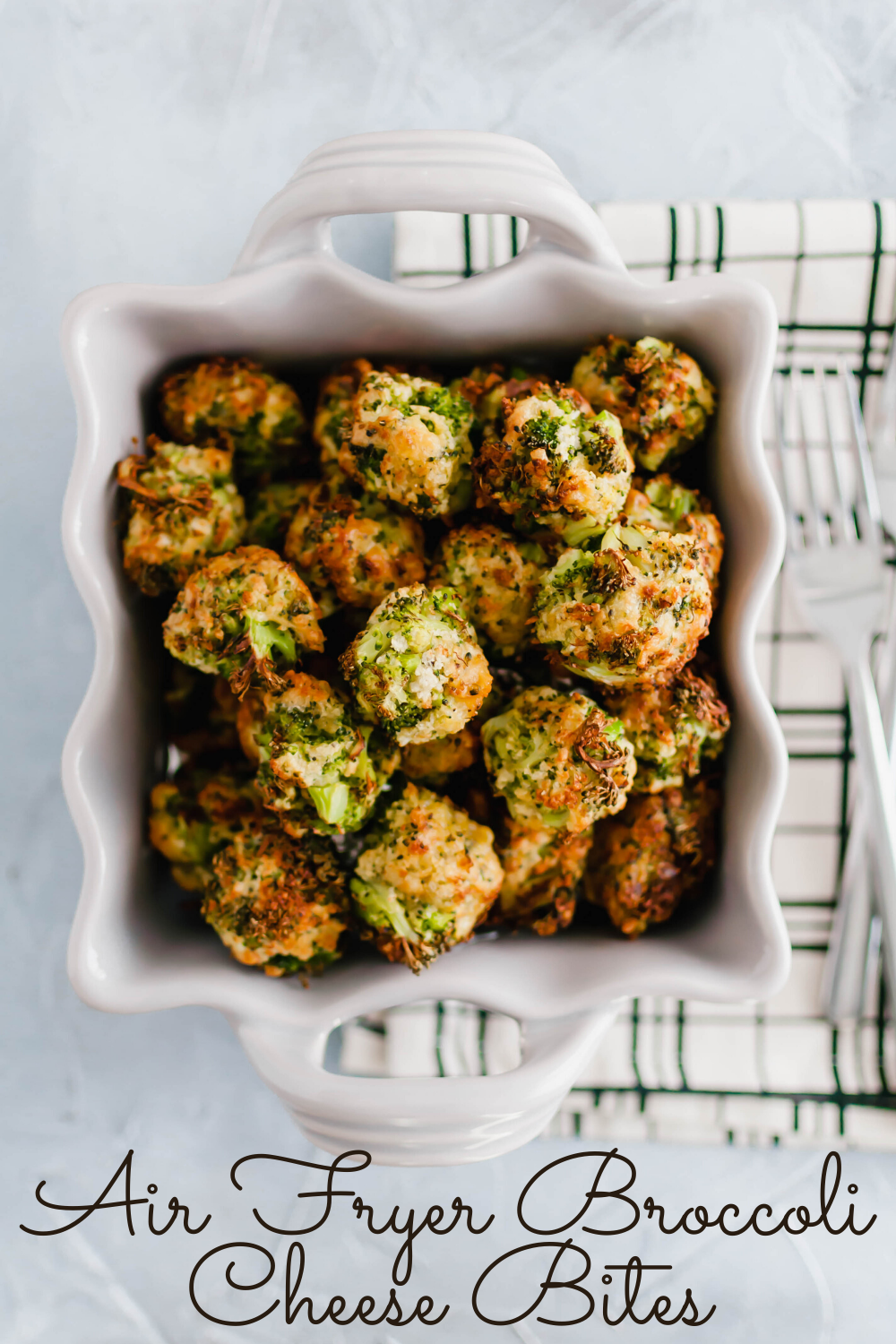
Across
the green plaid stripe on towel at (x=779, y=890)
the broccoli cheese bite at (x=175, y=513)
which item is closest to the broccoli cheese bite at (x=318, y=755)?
the broccoli cheese bite at (x=175, y=513)

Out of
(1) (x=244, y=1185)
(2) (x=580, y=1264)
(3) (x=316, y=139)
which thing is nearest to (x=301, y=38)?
(3) (x=316, y=139)

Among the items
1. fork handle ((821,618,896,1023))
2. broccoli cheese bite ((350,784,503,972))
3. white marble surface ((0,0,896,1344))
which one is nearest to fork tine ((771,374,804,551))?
fork handle ((821,618,896,1023))

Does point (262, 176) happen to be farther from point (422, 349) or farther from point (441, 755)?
point (441, 755)

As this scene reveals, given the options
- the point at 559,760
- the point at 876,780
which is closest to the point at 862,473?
the point at 876,780

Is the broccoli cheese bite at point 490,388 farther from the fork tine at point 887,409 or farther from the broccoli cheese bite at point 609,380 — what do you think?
the fork tine at point 887,409

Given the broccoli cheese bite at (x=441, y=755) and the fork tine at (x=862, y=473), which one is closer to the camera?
the broccoli cheese bite at (x=441, y=755)

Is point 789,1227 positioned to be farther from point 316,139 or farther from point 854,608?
point 316,139
